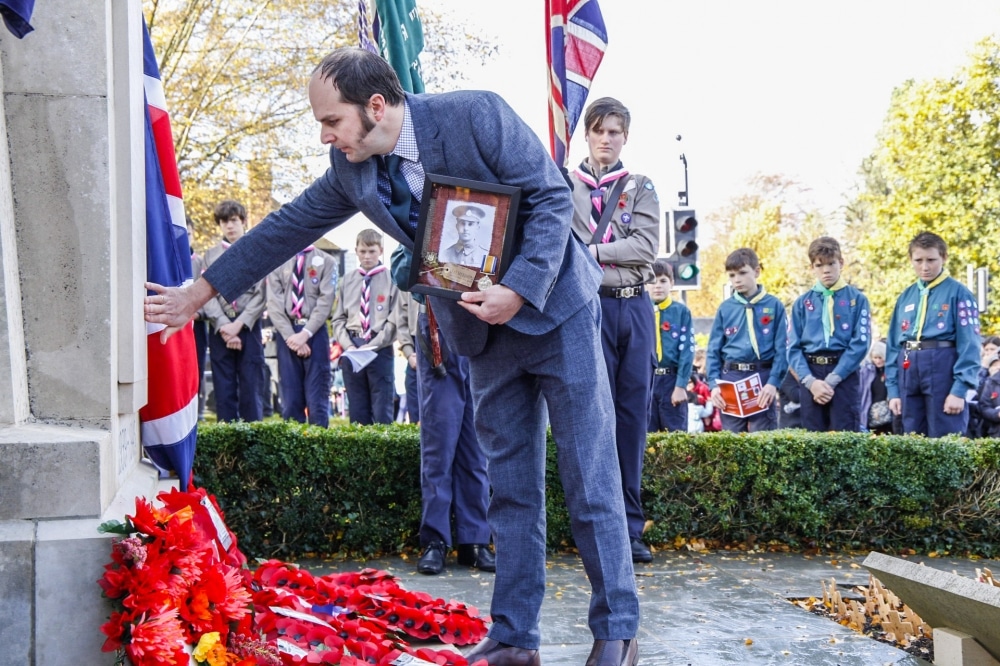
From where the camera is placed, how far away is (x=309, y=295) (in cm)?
952

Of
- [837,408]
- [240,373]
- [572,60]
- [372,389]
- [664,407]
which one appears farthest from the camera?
[664,407]

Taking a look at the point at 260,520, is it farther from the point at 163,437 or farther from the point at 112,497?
the point at 112,497

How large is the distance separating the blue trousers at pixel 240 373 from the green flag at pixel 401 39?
4.68 metres

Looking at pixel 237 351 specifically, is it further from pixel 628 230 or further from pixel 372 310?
pixel 628 230

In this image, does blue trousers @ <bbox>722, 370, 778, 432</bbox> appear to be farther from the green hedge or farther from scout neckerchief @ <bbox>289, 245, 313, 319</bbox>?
scout neckerchief @ <bbox>289, 245, 313, 319</bbox>

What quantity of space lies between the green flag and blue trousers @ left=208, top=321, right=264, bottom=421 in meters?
A: 4.68

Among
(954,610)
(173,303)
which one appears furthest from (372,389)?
(954,610)

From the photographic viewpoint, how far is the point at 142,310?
328 cm

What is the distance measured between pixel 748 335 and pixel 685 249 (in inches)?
249

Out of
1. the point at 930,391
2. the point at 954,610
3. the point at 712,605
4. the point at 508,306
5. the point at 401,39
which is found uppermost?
the point at 401,39

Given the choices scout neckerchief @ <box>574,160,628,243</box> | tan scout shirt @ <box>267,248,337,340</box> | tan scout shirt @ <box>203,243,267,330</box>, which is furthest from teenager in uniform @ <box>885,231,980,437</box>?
tan scout shirt @ <box>203,243,267,330</box>

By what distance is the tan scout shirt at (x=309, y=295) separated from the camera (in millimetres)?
9367

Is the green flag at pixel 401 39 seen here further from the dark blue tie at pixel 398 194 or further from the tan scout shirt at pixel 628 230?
the dark blue tie at pixel 398 194

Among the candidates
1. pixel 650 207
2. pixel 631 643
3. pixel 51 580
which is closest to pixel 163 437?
pixel 51 580
